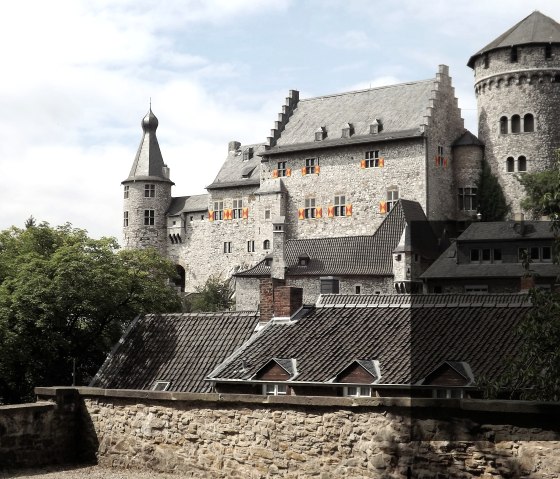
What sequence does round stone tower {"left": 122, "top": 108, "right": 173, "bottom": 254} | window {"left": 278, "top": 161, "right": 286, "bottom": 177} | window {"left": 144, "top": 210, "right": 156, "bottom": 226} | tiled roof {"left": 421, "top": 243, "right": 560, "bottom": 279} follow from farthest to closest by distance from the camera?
window {"left": 144, "top": 210, "right": 156, "bottom": 226} < round stone tower {"left": 122, "top": 108, "right": 173, "bottom": 254} < window {"left": 278, "top": 161, "right": 286, "bottom": 177} < tiled roof {"left": 421, "top": 243, "right": 560, "bottom": 279}

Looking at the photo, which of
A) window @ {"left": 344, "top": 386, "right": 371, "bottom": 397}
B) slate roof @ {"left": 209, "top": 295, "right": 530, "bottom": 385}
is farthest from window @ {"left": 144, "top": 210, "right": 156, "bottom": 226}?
window @ {"left": 344, "top": 386, "right": 371, "bottom": 397}

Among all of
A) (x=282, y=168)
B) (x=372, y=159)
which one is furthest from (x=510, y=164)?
(x=282, y=168)

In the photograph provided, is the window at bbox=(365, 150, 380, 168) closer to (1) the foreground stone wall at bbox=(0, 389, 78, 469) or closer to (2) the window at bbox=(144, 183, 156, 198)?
(2) the window at bbox=(144, 183, 156, 198)

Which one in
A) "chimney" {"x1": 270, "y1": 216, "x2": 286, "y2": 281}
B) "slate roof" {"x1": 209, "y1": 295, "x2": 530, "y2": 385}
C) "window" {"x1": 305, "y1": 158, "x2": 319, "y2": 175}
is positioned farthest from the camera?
"window" {"x1": 305, "y1": 158, "x2": 319, "y2": 175}

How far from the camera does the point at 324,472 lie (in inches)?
415

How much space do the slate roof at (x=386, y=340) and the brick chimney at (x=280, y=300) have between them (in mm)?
297

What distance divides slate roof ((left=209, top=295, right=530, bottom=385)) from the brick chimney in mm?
297

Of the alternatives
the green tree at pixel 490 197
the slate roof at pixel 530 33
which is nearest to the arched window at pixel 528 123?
the green tree at pixel 490 197

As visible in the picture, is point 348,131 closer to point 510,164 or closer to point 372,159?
point 372,159

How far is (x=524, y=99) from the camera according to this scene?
6212cm

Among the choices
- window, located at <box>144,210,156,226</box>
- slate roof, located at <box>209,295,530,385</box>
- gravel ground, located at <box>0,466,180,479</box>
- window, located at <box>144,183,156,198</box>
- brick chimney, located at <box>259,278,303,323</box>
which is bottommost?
gravel ground, located at <box>0,466,180,479</box>

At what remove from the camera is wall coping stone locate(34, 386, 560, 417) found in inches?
365

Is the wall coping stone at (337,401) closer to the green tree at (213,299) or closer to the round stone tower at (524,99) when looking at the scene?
the round stone tower at (524,99)

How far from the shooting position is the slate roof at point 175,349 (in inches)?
917
